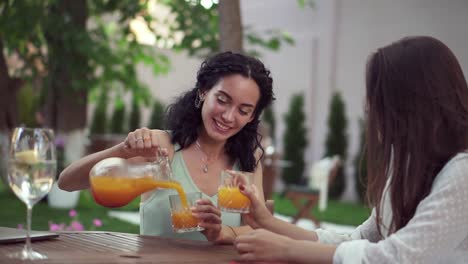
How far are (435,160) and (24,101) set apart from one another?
1457 cm

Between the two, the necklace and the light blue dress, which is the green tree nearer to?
the necklace

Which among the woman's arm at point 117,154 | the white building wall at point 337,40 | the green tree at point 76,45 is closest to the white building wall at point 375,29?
the white building wall at point 337,40

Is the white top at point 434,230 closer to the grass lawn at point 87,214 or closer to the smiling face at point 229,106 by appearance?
the smiling face at point 229,106

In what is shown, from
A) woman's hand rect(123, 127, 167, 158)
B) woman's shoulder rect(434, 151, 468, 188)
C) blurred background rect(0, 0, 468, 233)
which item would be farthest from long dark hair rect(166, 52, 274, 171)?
woman's shoulder rect(434, 151, 468, 188)

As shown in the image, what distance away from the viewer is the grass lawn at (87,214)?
23.5 feet

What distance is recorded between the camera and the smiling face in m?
2.47

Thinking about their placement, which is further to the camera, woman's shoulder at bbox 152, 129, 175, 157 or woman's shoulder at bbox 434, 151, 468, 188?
woman's shoulder at bbox 152, 129, 175, 157

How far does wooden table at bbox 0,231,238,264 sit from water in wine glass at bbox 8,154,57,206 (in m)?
0.16

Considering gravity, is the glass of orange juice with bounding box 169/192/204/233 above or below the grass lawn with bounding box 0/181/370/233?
above

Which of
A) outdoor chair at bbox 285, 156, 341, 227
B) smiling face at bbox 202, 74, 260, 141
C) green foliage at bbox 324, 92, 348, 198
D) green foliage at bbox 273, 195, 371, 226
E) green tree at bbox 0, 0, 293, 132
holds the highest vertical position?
green tree at bbox 0, 0, 293, 132

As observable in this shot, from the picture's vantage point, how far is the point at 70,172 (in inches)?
93.7

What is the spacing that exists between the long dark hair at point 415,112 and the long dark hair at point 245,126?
101 cm

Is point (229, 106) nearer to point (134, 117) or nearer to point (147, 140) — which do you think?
point (147, 140)

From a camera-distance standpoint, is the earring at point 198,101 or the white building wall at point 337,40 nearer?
the earring at point 198,101
